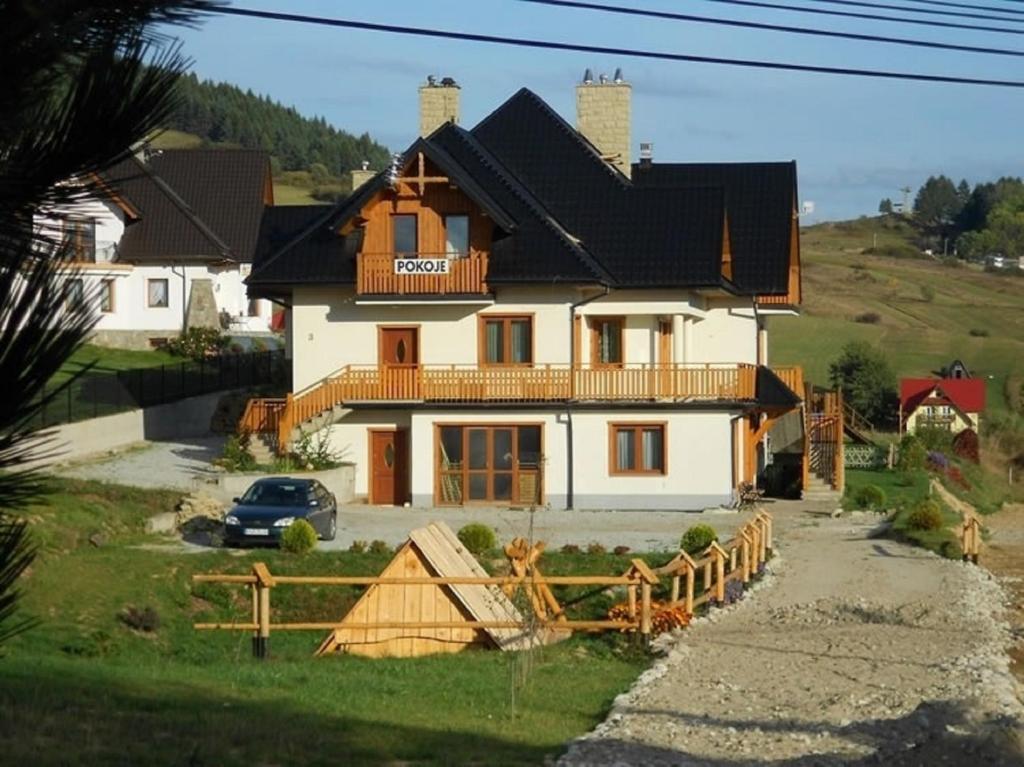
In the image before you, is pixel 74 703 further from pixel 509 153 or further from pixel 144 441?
pixel 509 153

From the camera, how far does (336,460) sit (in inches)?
1678

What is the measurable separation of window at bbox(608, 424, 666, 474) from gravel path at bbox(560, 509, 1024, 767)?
8.57 metres

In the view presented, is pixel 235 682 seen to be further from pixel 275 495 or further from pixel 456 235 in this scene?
pixel 456 235

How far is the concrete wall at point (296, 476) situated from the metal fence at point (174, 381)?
332cm

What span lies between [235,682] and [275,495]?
1603cm

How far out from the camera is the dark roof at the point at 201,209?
64.1 m

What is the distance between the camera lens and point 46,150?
22.0 ft

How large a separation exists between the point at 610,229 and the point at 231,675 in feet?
90.4

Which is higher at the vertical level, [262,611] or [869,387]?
[869,387]

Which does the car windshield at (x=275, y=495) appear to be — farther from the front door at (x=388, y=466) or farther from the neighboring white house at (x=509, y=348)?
the front door at (x=388, y=466)

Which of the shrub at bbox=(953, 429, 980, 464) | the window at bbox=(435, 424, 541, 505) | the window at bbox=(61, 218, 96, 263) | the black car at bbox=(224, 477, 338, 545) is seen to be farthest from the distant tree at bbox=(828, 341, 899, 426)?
the window at bbox=(61, 218, 96, 263)

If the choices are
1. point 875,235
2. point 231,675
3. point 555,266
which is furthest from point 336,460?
point 875,235

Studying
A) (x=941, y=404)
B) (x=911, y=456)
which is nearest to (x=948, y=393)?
(x=941, y=404)

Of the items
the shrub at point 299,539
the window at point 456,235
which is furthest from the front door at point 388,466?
the shrub at point 299,539
